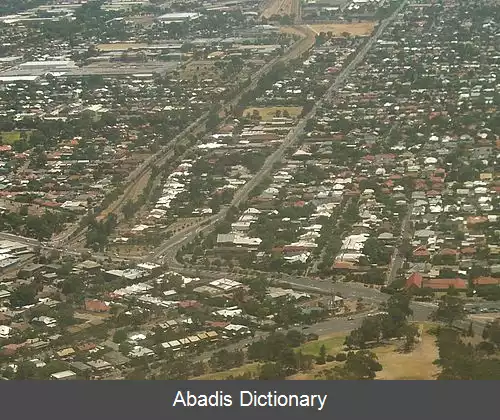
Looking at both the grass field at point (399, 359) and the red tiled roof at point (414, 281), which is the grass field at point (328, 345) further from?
the red tiled roof at point (414, 281)

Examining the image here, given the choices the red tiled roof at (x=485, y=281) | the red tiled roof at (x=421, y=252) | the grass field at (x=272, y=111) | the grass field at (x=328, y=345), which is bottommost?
the grass field at (x=272, y=111)

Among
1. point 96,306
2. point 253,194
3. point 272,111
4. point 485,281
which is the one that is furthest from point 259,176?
point 96,306

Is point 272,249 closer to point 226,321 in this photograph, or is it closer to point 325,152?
point 226,321

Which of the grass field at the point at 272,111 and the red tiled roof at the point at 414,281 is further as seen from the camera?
the grass field at the point at 272,111

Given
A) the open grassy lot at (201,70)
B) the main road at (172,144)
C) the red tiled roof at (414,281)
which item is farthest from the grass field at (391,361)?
the open grassy lot at (201,70)

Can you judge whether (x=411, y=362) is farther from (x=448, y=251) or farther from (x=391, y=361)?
(x=448, y=251)

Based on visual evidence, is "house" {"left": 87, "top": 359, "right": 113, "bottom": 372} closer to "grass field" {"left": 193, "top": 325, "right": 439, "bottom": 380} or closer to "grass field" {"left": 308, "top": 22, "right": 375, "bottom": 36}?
"grass field" {"left": 193, "top": 325, "right": 439, "bottom": 380}

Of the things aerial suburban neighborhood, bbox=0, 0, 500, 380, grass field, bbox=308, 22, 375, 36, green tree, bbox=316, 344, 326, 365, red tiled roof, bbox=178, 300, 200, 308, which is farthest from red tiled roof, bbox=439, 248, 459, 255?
grass field, bbox=308, 22, 375, 36

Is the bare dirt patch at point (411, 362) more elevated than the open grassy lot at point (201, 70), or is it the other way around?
the bare dirt patch at point (411, 362)
